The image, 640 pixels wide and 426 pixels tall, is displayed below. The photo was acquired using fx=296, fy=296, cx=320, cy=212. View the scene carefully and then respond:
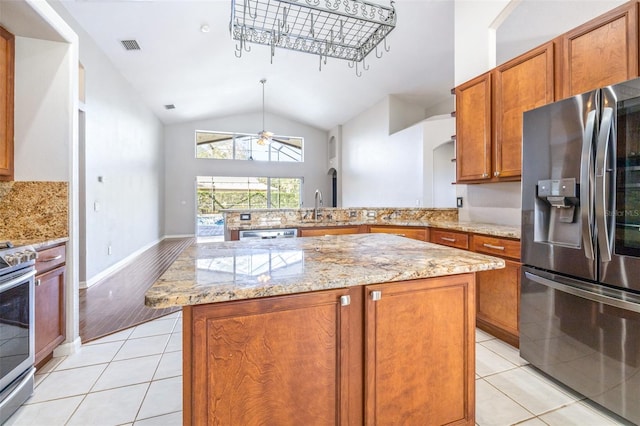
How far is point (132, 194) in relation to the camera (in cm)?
579

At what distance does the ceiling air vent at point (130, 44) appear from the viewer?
167 inches

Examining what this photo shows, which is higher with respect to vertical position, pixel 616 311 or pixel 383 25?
pixel 383 25

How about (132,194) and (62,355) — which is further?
(132,194)

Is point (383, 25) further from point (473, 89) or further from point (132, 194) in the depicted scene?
point (132, 194)

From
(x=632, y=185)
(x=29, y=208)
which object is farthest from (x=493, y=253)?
(x=29, y=208)

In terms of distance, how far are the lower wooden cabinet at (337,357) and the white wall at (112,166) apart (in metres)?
3.92

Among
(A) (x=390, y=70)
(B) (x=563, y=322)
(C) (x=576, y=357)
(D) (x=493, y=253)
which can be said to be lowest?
(C) (x=576, y=357)

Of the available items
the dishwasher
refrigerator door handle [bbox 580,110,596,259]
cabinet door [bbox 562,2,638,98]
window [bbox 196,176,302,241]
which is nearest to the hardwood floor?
the dishwasher

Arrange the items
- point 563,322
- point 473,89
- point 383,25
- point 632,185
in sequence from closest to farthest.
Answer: point 632,185
point 563,322
point 383,25
point 473,89

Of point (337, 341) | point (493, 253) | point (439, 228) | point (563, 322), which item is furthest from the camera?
point (439, 228)

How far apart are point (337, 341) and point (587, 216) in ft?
5.17

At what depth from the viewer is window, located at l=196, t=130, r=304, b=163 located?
941 centimetres

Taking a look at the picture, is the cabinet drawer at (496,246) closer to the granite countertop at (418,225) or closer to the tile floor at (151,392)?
the granite countertop at (418,225)

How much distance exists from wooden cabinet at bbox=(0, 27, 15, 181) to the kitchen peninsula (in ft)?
5.66
